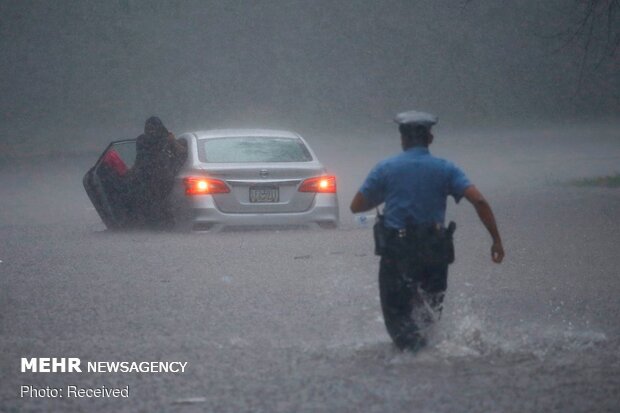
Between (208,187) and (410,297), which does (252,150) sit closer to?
(208,187)

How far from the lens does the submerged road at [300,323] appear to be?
6465 millimetres

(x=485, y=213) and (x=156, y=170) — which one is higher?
(x=485, y=213)

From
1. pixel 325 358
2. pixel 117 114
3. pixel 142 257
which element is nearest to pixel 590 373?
pixel 325 358

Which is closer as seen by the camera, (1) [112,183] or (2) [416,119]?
(2) [416,119]

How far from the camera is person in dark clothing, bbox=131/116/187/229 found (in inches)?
605

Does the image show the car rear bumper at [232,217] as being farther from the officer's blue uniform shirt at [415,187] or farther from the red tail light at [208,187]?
the officer's blue uniform shirt at [415,187]

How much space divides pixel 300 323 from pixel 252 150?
6844mm

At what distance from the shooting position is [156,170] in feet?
50.4

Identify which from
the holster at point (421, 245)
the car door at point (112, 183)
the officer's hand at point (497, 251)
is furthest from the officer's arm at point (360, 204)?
the car door at point (112, 183)

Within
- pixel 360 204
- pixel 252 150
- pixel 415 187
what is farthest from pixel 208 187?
pixel 415 187

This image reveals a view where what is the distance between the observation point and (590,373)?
22.6 ft

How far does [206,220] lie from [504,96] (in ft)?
110

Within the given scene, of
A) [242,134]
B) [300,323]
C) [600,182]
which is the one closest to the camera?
[300,323]

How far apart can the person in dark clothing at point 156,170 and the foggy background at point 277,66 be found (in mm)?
24566
